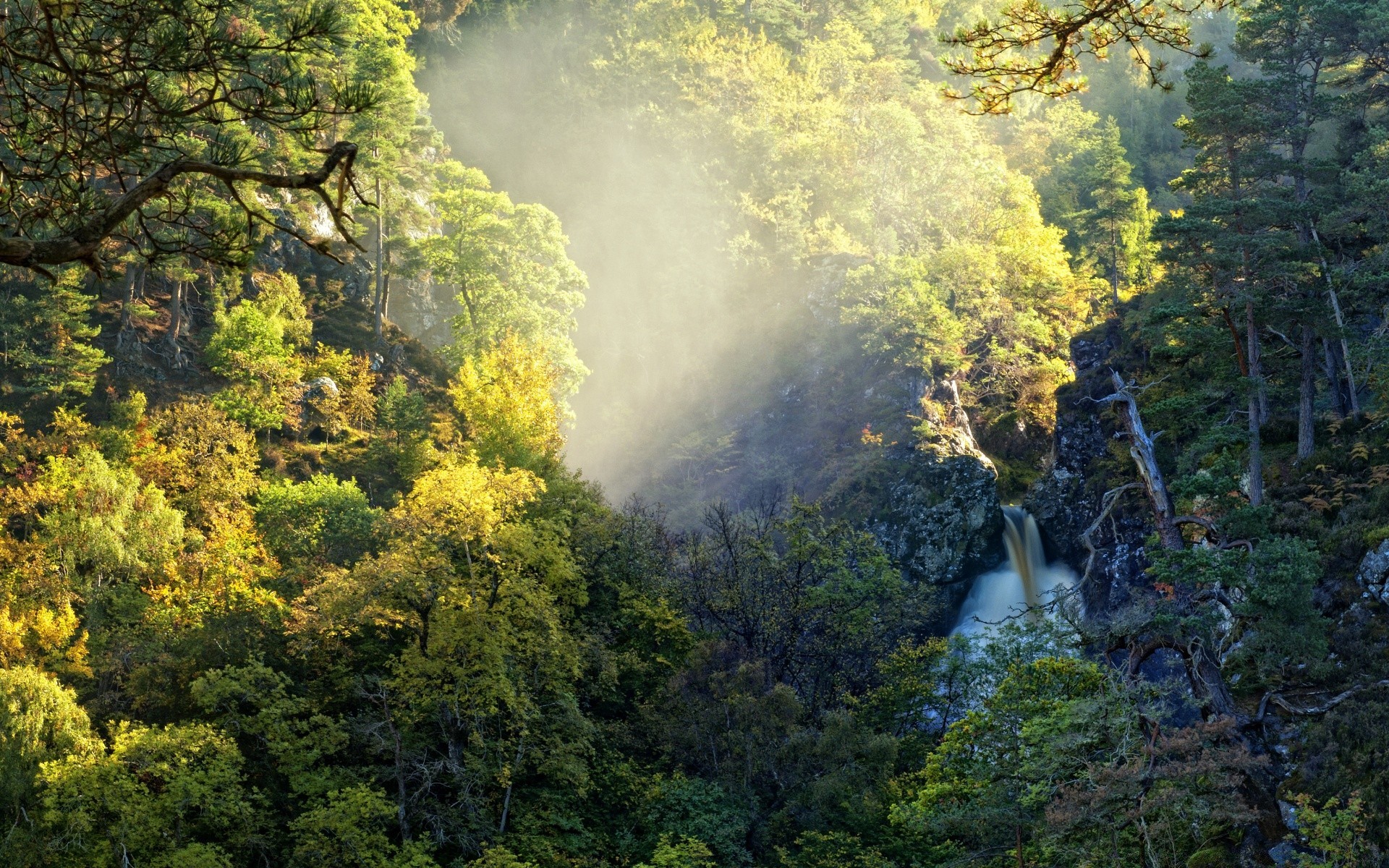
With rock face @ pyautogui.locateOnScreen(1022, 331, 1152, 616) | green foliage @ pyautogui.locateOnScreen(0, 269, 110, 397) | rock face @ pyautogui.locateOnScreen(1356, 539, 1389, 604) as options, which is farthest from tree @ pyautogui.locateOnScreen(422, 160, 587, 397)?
rock face @ pyautogui.locateOnScreen(1356, 539, 1389, 604)

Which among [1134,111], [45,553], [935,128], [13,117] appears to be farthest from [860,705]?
[1134,111]

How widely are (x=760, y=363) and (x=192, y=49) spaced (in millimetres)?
47782

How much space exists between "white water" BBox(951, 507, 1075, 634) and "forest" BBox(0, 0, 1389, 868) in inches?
5.3

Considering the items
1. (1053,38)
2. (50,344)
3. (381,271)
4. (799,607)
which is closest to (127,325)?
(50,344)

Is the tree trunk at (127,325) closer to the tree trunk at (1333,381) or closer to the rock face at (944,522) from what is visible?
the rock face at (944,522)

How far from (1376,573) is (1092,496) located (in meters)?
18.9

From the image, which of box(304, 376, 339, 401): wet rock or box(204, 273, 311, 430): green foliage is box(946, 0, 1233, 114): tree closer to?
box(204, 273, 311, 430): green foliage

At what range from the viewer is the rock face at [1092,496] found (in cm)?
3769

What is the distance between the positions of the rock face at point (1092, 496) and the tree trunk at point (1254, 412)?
8.40 metres

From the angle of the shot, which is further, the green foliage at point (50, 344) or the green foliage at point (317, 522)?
the green foliage at point (50, 344)

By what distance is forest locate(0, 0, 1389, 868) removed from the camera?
551 inches

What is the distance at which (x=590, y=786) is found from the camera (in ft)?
78.9

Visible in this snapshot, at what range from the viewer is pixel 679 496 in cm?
5097

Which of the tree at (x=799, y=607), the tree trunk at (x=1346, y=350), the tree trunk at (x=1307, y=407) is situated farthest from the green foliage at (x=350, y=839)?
the tree trunk at (x=1346, y=350)
